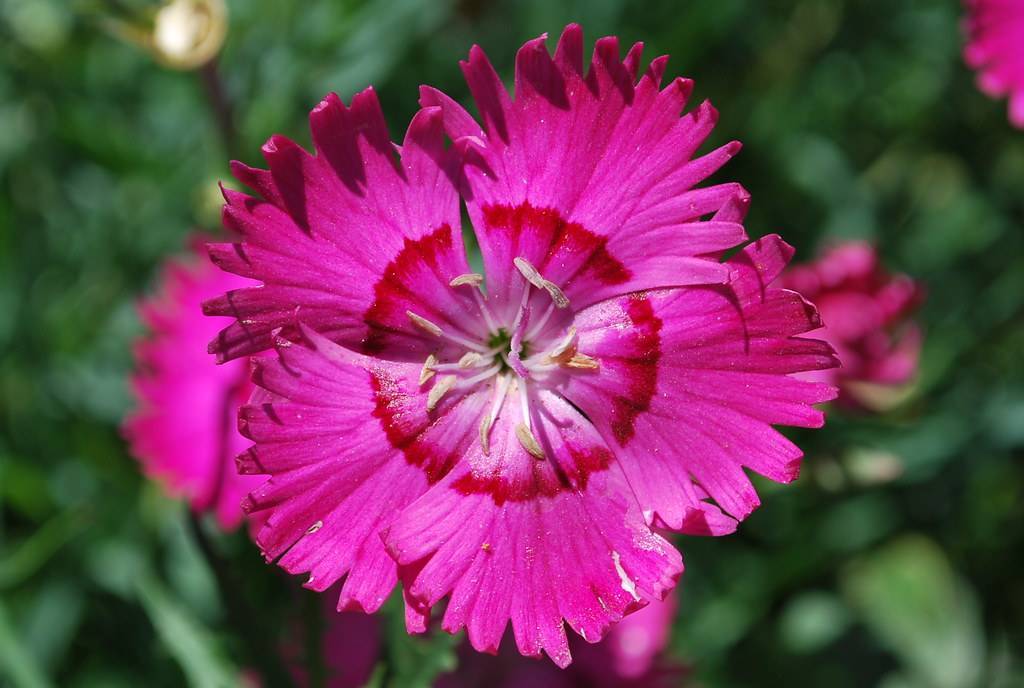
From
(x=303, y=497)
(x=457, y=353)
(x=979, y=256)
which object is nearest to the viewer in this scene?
(x=303, y=497)

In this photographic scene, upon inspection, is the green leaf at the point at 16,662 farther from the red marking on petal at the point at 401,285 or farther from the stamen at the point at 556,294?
the stamen at the point at 556,294

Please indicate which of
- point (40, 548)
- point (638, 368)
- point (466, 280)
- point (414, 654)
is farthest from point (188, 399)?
point (638, 368)

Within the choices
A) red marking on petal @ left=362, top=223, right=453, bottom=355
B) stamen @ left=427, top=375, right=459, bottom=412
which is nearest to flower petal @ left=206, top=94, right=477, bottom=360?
red marking on petal @ left=362, top=223, right=453, bottom=355

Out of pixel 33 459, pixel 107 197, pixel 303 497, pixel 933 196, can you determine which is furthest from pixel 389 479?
pixel 933 196

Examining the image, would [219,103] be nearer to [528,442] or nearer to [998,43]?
[528,442]

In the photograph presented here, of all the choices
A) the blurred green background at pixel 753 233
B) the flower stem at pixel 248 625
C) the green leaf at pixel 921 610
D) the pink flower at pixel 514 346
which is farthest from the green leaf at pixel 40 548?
the green leaf at pixel 921 610

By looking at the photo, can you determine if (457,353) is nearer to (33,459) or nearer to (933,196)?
(33,459)
